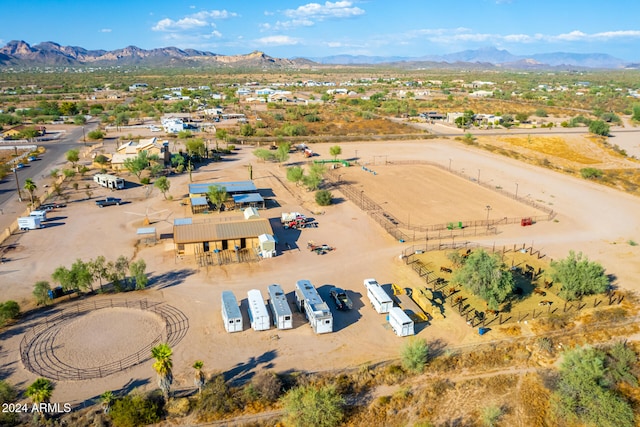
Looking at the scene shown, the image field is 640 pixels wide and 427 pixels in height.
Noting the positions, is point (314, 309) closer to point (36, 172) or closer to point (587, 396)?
point (587, 396)

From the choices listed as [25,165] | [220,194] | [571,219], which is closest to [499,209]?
[571,219]

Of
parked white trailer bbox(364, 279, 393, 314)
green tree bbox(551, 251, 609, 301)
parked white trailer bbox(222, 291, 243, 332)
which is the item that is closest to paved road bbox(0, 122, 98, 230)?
A: parked white trailer bbox(222, 291, 243, 332)

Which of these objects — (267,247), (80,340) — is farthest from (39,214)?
(267,247)

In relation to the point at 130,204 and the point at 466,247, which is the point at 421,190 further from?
the point at 130,204

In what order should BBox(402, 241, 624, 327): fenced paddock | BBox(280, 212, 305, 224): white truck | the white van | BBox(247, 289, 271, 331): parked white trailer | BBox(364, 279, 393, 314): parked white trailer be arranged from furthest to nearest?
BBox(280, 212, 305, 224): white truck
the white van
BBox(402, 241, 624, 327): fenced paddock
BBox(364, 279, 393, 314): parked white trailer
BBox(247, 289, 271, 331): parked white trailer

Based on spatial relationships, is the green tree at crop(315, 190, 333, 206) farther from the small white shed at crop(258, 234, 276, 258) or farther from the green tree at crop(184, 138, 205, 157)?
the green tree at crop(184, 138, 205, 157)
